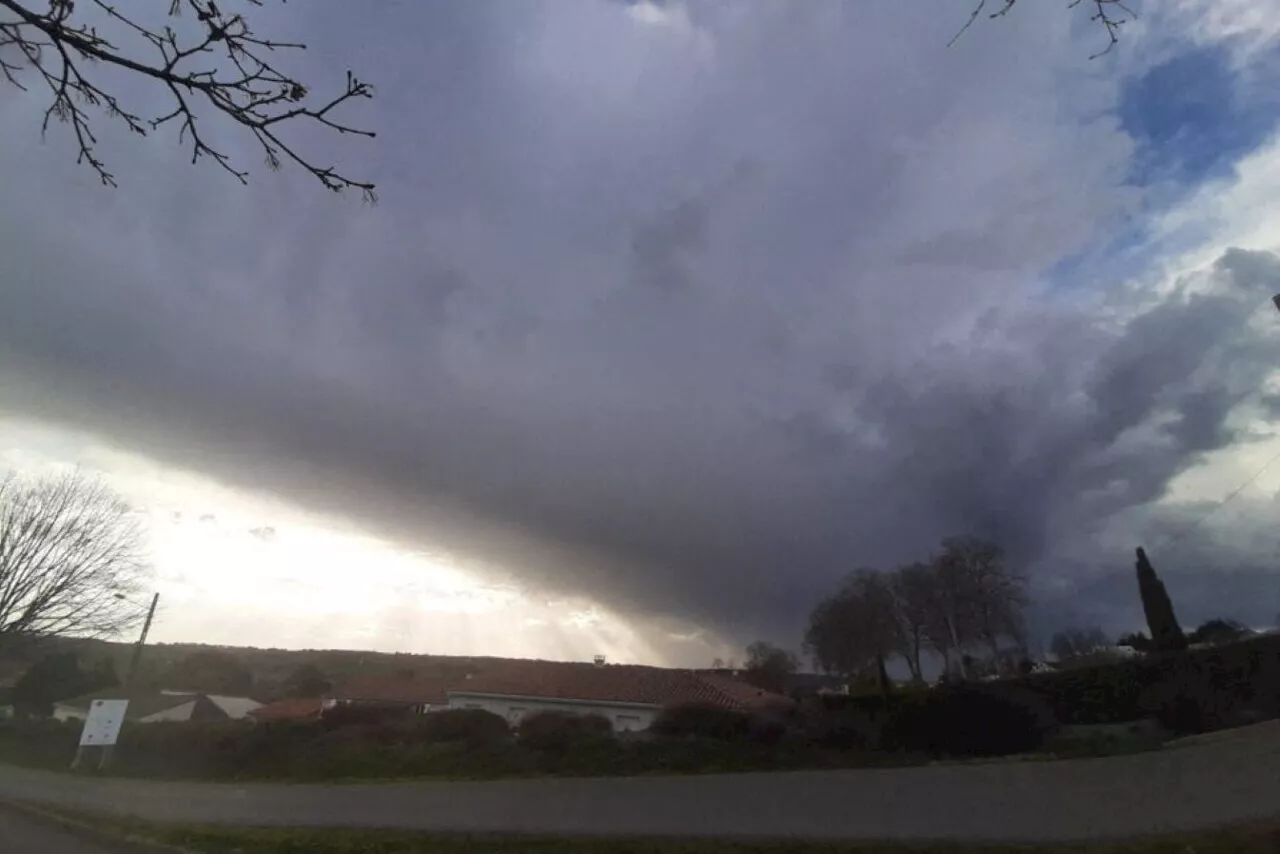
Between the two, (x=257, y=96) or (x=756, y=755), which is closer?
(x=257, y=96)

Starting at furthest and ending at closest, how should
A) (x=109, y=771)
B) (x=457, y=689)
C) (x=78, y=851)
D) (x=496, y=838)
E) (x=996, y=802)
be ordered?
(x=457, y=689) < (x=109, y=771) < (x=996, y=802) < (x=496, y=838) < (x=78, y=851)

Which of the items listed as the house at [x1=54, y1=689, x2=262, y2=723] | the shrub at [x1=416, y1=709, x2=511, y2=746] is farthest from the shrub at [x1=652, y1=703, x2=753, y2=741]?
the house at [x1=54, y1=689, x2=262, y2=723]

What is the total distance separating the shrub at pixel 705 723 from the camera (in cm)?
2764

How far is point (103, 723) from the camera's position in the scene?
984 inches

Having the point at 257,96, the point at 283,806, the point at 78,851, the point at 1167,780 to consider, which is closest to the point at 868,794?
the point at 1167,780

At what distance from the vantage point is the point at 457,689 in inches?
1544

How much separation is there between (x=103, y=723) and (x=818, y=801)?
2342 centimetres

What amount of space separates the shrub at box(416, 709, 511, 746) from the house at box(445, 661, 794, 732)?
4.48 meters

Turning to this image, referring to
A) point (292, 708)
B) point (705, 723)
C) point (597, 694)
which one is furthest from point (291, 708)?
point (705, 723)

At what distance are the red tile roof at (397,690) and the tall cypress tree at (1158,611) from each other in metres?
37.6

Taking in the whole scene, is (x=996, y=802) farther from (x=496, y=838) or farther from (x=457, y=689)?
(x=457, y=689)

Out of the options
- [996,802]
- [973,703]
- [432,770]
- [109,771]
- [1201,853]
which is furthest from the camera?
[109,771]

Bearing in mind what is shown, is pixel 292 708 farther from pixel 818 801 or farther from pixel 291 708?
pixel 818 801

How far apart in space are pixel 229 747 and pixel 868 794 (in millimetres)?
24361
